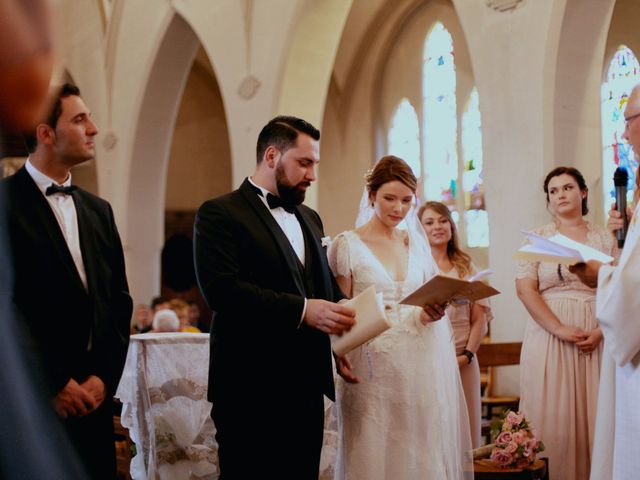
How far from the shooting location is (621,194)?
170 inches

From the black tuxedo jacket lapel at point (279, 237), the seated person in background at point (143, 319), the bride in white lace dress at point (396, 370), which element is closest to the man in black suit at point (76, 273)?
the black tuxedo jacket lapel at point (279, 237)

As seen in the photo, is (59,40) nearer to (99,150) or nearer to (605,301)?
(605,301)

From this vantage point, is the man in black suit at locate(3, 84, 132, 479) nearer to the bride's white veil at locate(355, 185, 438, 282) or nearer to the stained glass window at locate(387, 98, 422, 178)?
the bride's white veil at locate(355, 185, 438, 282)

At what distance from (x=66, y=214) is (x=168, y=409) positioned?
2.42 meters

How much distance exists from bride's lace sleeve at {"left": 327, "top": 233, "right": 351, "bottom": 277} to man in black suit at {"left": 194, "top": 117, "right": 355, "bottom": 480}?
478 mm

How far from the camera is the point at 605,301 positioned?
2826mm

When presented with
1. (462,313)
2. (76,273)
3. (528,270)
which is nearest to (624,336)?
(76,273)

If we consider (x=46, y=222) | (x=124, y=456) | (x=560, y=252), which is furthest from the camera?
(x=124, y=456)

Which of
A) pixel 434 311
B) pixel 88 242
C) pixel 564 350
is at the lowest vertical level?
pixel 564 350

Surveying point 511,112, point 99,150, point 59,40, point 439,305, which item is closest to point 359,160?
point 99,150

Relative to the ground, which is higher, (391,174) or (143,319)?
(391,174)

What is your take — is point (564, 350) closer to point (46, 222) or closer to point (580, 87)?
point (580, 87)

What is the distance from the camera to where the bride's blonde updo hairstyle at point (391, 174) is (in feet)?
12.6

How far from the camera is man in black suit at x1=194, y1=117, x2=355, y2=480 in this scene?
10.4 ft
